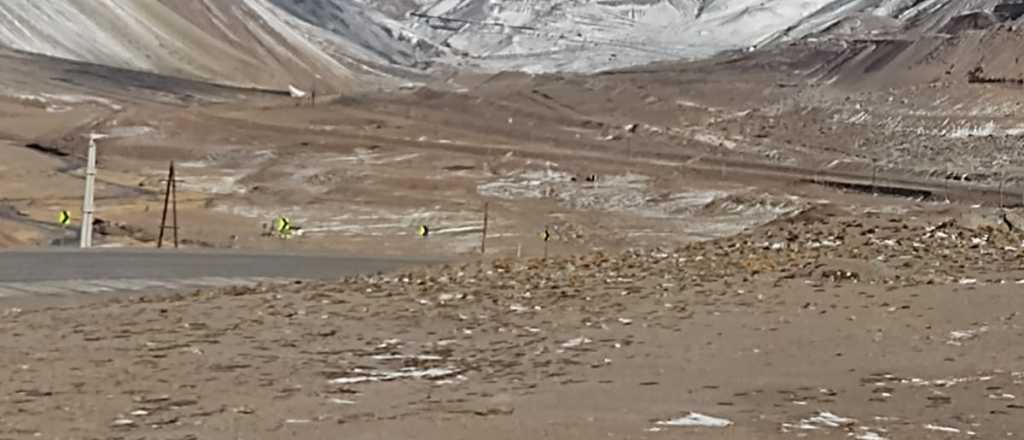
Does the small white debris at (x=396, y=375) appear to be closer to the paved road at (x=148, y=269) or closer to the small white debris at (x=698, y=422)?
the small white debris at (x=698, y=422)

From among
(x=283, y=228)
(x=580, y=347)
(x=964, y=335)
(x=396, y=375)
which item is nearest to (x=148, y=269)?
(x=580, y=347)

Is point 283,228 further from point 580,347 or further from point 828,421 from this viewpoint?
point 828,421

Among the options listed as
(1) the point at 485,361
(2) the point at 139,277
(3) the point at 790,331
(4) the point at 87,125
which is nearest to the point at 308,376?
(1) the point at 485,361

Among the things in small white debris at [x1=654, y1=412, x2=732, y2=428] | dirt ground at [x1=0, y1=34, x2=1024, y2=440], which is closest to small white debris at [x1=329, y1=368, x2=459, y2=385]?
dirt ground at [x1=0, y1=34, x2=1024, y2=440]

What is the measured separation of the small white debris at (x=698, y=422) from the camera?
8.49 metres

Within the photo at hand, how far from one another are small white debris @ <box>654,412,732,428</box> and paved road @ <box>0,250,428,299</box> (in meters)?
9.76

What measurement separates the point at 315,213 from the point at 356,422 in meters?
45.2

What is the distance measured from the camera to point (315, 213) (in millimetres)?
53562

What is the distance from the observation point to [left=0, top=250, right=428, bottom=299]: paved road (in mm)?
17812

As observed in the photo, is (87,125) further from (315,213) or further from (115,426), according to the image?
(115,426)

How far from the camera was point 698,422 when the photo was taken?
28.1 ft

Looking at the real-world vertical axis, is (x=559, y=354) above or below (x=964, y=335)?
below

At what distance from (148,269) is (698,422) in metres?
12.7

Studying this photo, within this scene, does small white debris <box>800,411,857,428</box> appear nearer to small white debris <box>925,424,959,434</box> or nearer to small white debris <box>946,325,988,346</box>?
small white debris <box>925,424,959,434</box>
